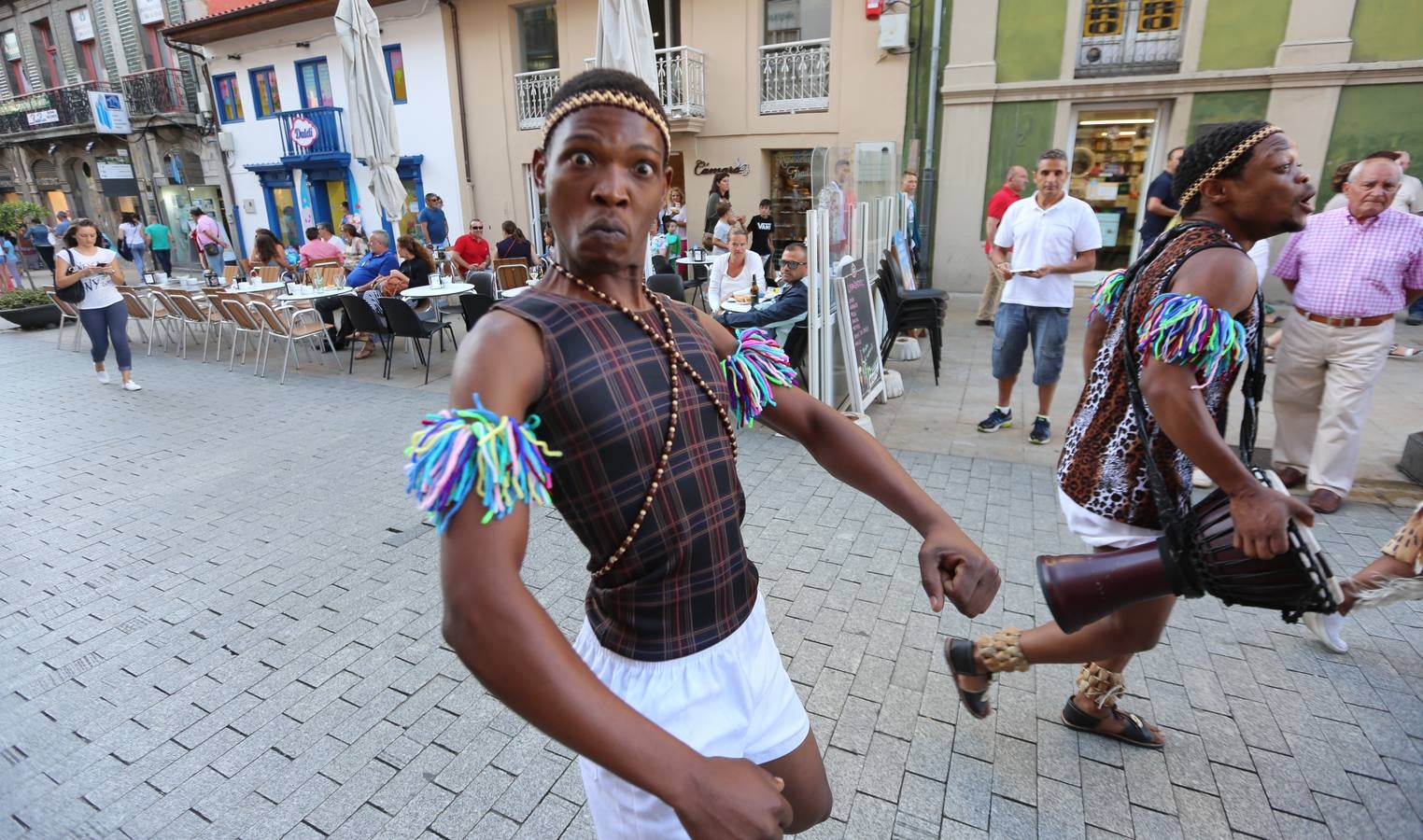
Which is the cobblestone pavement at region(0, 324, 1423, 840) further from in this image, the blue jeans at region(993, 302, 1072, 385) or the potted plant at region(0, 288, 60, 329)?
the potted plant at region(0, 288, 60, 329)

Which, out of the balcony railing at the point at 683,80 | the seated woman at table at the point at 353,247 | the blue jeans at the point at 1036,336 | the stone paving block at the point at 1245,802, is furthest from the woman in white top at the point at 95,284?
the stone paving block at the point at 1245,802

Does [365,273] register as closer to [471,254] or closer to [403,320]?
[403,320]

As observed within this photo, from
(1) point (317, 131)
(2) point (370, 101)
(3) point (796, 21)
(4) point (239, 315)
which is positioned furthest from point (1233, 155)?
(1) point (317, 131)

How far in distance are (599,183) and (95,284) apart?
8883mm

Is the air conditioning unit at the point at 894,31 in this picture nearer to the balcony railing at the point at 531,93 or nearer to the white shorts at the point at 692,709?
the balcony railing at the point at 531,93

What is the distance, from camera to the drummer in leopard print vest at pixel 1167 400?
1839mm

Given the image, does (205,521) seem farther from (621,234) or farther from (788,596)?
(621,234)

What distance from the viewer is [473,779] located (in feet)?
7.91

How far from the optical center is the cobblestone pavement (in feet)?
7.42

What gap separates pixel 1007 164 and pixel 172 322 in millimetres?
13402

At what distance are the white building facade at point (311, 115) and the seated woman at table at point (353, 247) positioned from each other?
1.78 meters

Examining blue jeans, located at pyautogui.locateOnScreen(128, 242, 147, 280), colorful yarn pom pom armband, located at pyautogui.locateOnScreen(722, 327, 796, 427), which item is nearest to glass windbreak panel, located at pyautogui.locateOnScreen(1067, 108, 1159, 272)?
colorful yarn pom pom armband, located at pyautogui.locateOnScreen(722, 327, 796, 427)

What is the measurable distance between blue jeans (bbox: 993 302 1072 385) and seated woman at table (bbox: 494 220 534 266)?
7634 millimetres

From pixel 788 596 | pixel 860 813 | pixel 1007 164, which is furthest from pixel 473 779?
pixel 1007 164
